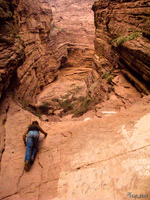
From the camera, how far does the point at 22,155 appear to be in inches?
149

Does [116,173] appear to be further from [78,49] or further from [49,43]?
[78,49]

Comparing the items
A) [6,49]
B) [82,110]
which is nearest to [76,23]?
[82,110]

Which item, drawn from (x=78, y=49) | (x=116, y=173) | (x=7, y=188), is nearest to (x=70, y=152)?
(x=116, y=173)

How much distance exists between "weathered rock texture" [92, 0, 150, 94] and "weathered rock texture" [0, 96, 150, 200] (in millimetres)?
2448

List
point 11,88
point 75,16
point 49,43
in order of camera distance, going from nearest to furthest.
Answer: point 11,88
point 49,43
point 75,16

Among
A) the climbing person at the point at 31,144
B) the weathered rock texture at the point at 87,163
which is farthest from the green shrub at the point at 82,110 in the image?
the climbing person at the point at 31,144

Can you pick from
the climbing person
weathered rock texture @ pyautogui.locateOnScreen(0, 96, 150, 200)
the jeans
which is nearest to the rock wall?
the climbing person

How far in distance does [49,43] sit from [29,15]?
17.5 ft

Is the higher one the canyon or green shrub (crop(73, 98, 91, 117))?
the canyon

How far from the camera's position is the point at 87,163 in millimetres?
3025

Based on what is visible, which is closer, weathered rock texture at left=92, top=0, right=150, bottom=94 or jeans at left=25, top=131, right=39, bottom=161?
jeans at left=25, top=131, right=39, bottom=161

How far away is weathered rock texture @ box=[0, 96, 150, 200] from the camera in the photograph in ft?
8.23

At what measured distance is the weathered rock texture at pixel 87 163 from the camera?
2508 millimetres

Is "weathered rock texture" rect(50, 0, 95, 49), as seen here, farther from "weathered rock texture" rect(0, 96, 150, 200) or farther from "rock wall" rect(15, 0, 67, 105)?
"weathered rock texture" rect(0, 96, 150, 200)
